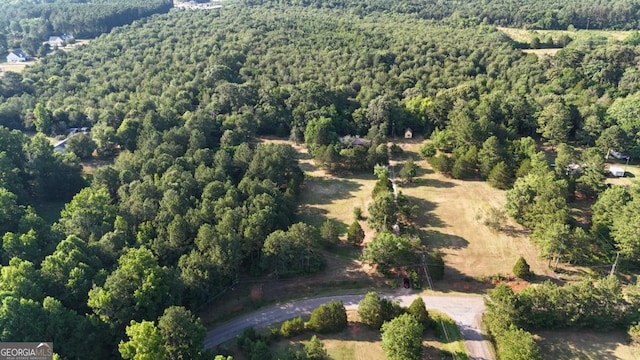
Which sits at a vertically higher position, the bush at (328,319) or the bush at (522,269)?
the bush at (522,269)

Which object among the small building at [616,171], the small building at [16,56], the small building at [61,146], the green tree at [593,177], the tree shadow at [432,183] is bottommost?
the small building at [61,146]

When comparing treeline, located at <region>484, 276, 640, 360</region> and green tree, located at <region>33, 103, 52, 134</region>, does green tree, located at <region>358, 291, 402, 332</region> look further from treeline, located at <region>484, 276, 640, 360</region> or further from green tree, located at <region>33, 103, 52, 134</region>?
green tree, located at <region>33, 103, 52, 134</region>

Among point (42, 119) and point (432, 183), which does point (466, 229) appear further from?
point (42, 119)

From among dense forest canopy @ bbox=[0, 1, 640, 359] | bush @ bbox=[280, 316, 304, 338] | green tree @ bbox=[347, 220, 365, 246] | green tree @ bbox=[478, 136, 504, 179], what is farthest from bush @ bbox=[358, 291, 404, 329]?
green tree @ bbox=[478, 136, 504, 179]

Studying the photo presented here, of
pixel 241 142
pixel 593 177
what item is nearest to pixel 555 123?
pixel 593 177

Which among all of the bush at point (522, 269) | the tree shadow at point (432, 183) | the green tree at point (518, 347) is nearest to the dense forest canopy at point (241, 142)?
the tree shadow at point (432, 183)

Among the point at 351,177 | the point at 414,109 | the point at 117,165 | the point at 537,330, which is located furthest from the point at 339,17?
the point at 537,330

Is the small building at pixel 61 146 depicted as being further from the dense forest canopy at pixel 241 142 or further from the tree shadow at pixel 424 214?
the tree shadow at pixel 424 214
